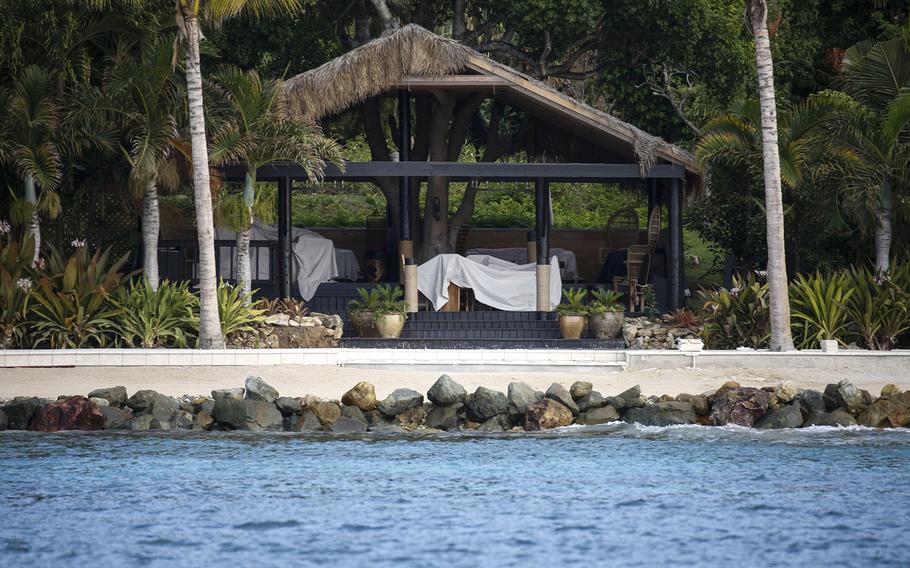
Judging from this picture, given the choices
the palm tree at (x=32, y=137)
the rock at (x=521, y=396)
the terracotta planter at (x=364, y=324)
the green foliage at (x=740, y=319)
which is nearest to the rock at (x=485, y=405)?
the rock at (x=521, y=396)

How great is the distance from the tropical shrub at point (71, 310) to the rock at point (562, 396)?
6312 mm

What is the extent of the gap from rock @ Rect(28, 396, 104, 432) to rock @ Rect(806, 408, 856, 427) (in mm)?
8311

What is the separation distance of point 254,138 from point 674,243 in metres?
6.88

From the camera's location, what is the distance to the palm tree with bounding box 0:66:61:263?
63.7ft

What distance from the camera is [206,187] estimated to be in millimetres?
18500

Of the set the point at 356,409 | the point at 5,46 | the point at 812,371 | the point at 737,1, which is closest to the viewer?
the point at 356,409

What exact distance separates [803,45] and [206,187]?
1341 centimetres

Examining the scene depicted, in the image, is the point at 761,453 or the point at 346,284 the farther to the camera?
the point at 346,284

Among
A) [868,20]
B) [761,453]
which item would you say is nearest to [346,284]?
[761,453]

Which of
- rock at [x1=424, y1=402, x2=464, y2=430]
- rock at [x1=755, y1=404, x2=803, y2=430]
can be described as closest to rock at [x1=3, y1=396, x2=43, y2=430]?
rock at [x1=424, y1=402, x2=464, y2=430]

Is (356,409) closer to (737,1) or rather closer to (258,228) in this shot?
(258,228)

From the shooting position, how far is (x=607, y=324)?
20.7 m

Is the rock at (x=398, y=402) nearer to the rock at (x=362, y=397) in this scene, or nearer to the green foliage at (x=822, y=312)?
the rock at (x=362, y=397)

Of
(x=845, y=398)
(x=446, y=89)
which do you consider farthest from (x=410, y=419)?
(x=446, y=89)
